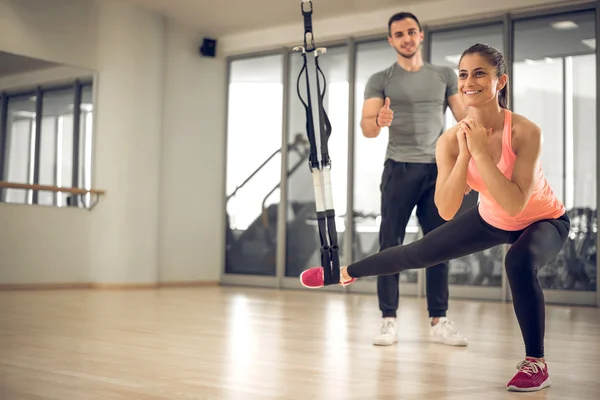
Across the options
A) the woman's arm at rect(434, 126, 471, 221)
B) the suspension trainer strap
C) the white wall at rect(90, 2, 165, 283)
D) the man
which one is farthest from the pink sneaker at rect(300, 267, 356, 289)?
the white wall at rect(90, 2, 165, 283)

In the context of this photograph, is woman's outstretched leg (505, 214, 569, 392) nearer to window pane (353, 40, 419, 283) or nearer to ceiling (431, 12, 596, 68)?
ceiling (431, 12, 596, 68)

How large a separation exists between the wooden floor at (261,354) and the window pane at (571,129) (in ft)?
3.43

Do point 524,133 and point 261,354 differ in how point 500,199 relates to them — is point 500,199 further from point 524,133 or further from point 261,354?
point 261,354

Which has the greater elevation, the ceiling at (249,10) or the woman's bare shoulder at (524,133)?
the ceiling at (249,10)

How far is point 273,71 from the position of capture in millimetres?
8359

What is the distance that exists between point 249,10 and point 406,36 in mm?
4457

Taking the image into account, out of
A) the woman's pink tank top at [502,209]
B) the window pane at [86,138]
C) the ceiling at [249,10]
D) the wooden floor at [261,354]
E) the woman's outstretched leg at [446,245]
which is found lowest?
the wooden floor at [261,354]

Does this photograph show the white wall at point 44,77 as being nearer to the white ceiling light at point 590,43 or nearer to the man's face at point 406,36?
the man's face at point 406,36

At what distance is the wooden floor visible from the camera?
7.16 ft

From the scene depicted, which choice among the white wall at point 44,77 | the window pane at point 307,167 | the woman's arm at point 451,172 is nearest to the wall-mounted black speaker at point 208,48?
the window pane at point 307,167

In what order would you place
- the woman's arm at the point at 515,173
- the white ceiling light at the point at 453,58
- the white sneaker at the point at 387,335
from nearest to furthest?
the woman's arm at the point at 515,173, the white sneaker at the point at 387,335, the white ceiling light at the point at 453,58

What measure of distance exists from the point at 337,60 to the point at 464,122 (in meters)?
5.79

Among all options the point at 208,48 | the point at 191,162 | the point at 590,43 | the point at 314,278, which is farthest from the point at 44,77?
the point at 314,278

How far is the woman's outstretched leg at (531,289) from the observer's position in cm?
219
